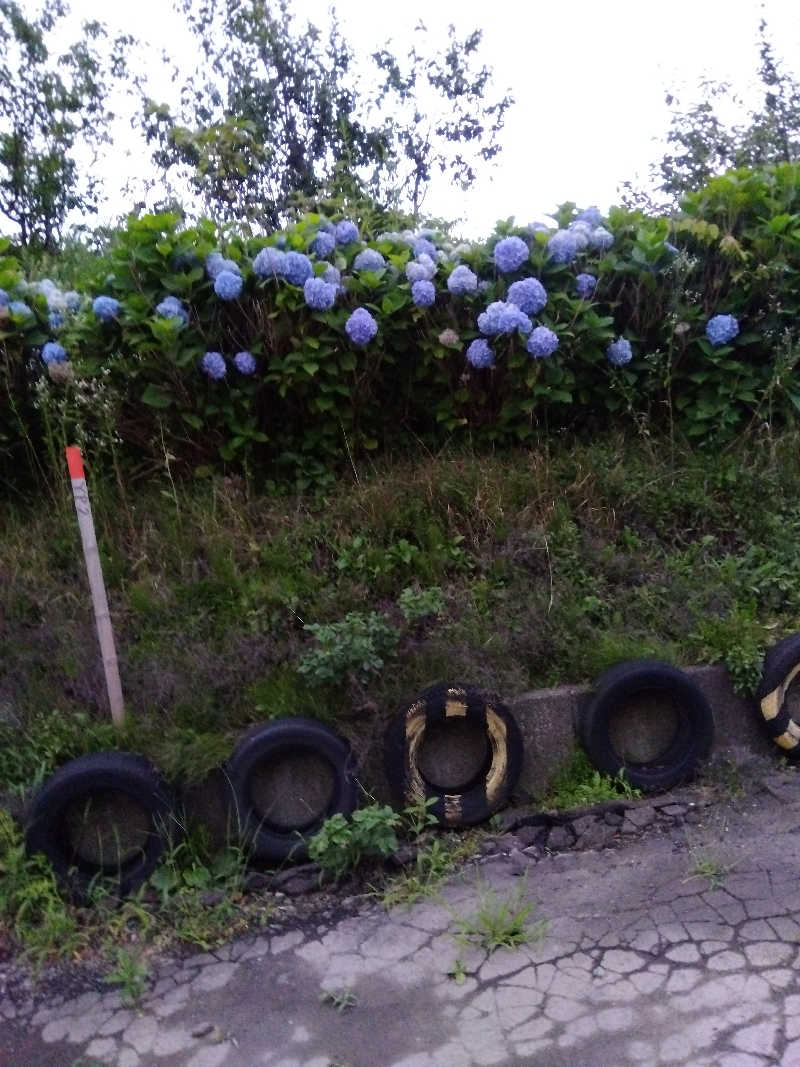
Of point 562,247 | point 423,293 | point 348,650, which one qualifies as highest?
point 562,247

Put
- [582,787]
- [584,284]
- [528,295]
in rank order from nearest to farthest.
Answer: [582,787] → [528,295] → [584,284]

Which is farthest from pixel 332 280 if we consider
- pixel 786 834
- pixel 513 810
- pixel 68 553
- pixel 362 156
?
pixel 362 156

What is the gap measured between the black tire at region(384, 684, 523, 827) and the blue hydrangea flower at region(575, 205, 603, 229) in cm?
272

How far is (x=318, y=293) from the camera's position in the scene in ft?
16.5

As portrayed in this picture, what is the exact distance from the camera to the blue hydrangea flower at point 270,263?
509cm

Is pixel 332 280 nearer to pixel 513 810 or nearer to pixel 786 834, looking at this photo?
pixel 513 810

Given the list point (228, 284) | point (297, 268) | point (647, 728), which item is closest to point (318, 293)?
point (297, 268)

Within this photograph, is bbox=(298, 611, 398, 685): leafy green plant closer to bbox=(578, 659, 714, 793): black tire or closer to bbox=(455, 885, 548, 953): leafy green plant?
bbox=(578, 659, 714, 793): black tire

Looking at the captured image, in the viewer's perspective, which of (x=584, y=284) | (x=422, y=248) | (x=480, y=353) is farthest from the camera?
(x=422, y=248)

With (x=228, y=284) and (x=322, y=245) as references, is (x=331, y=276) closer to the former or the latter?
(x=322, y=245)

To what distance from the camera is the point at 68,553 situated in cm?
513

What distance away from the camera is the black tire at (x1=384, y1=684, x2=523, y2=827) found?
4.14 m

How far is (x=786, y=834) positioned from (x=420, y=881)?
1.37 meters

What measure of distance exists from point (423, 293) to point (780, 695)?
247 centimetres
